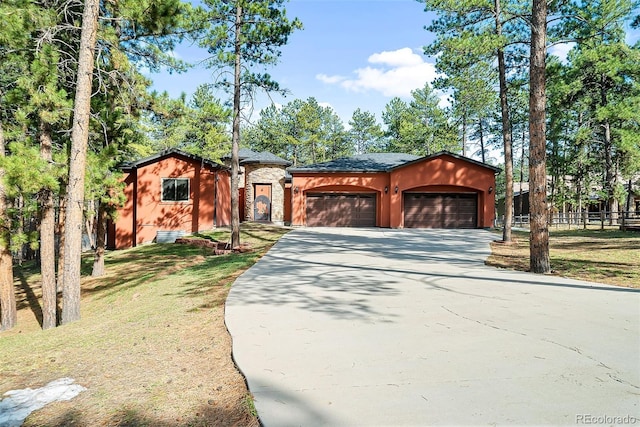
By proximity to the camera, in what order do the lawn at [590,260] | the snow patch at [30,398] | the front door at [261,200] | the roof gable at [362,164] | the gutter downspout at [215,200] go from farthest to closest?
the front door at [261,200] → the roof gable at [362,164] → the gutter downspout at [215,200] → the lawn at [590,260] → the snow patch at [30,398]

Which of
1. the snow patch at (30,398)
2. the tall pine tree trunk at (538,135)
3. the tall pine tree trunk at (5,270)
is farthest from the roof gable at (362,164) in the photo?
the snow patch at (30,398)

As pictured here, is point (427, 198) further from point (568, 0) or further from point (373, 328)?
point (373, 328)

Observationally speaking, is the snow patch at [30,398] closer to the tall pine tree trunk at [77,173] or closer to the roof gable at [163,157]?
the tall pine tree trunk at [77,173]

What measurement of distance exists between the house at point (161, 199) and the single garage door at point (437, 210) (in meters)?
12.3

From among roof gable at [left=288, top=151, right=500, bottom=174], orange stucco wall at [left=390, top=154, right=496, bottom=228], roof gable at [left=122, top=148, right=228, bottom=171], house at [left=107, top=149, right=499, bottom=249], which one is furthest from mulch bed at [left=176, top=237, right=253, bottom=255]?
orange stucco wall at [left=390, top=154, right=496, bottom=228]

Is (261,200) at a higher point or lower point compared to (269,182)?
lower

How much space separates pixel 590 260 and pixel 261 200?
18.7m

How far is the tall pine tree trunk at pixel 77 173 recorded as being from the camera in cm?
708

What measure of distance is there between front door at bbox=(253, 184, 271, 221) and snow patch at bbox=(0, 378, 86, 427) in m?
20.3

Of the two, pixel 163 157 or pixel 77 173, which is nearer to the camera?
pixel 77 173

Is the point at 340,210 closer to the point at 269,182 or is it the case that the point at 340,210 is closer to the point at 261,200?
the point at 269,182

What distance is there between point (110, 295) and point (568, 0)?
16.5 meters

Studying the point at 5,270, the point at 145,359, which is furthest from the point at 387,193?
the point at 145,359

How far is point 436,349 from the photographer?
3562 millimetres
